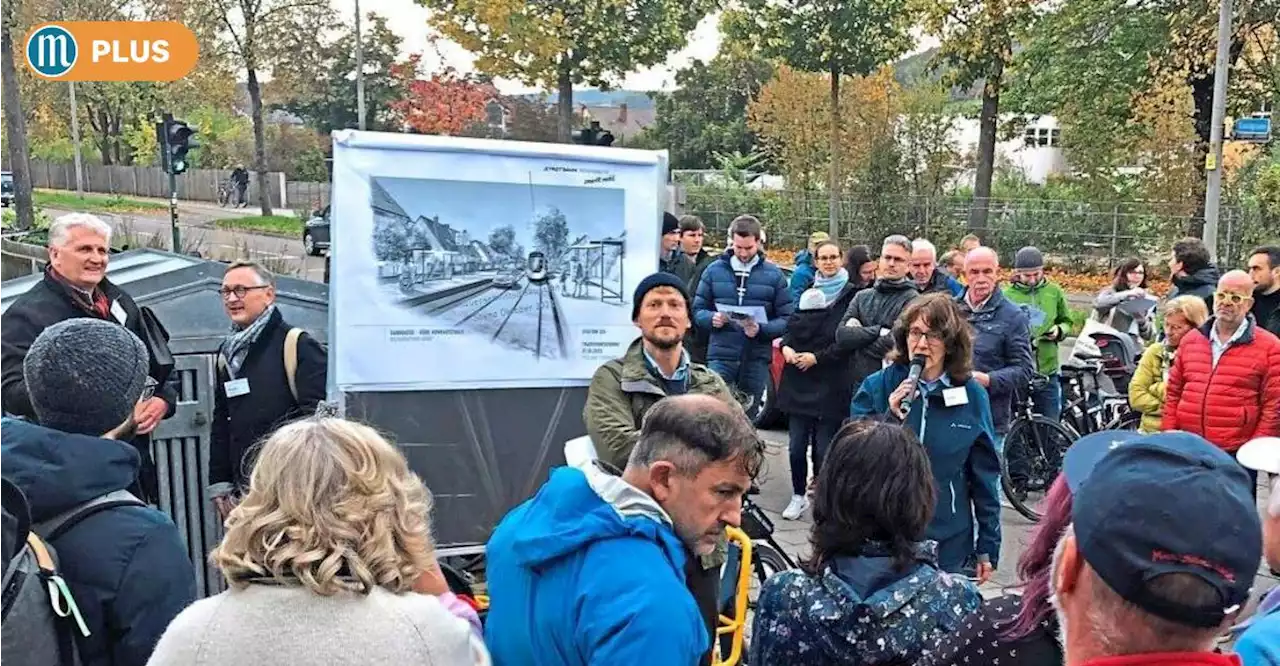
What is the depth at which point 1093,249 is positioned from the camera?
21.6 m

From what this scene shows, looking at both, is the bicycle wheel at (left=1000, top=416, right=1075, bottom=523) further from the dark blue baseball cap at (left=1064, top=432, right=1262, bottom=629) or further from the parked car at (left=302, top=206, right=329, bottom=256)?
the parked car at (left=302, top=206, right=329, bottom=256)

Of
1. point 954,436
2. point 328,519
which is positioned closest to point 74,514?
point 328,519

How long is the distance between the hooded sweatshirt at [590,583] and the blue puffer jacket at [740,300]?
499 centimetres

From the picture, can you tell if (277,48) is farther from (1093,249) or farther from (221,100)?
(1093,249)

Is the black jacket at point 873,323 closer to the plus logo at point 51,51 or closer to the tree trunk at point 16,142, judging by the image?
the plus logo at point 51,51

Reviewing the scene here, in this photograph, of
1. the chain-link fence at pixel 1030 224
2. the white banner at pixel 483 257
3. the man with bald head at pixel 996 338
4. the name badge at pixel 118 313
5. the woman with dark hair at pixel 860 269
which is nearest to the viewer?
the white banner at pixel 483 257

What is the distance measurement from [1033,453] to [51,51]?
466 inches

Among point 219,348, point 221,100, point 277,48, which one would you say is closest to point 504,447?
point 219,348

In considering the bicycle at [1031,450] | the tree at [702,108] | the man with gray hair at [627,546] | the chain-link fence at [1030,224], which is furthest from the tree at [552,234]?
the tree at [702,108]

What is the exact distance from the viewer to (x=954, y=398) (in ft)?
13.6

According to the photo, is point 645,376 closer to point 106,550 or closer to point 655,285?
point 655,285

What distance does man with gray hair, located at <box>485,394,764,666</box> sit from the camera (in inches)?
76.5

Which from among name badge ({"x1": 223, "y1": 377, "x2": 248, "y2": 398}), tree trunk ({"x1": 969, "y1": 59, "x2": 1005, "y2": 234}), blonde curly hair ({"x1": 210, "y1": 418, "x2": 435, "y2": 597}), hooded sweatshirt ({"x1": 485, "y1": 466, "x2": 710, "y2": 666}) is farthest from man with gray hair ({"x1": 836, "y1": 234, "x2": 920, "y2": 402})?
tree trunk ({"x1": 969, "y1": 59, "x2": 1005, "y2": 234})

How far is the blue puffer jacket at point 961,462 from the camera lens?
4086 mm
